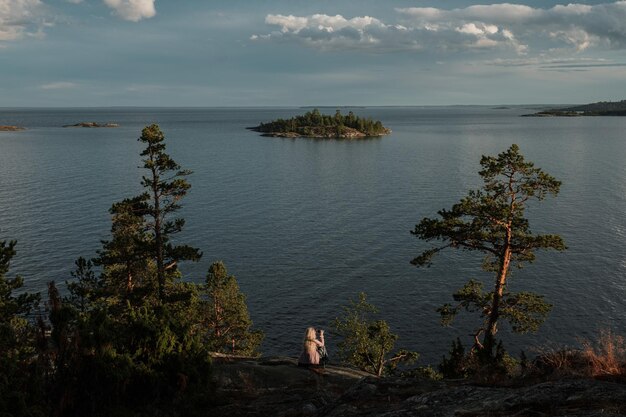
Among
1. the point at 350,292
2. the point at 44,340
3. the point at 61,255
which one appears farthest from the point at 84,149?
the point at 44,340

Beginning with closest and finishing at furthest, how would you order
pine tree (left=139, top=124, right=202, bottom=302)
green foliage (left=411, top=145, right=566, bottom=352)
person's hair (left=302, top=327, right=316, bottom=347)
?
person's hair (left=302, top=327, right=316, bottom=347) < green foliage (left=411, top=145, right=566, bottom=352) < pine tree (left=139, top=124, right=202, bottom=302)

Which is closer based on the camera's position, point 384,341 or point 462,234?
point 462,234

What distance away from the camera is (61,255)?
6719cm

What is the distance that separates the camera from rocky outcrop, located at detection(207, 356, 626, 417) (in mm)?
10529

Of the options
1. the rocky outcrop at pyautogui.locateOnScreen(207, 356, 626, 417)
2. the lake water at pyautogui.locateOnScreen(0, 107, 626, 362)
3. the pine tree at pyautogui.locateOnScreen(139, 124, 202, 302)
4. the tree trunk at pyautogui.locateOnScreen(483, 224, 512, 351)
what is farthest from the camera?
the lake water at pyautogui.locateOnScreen(0, 107, 626, 362)

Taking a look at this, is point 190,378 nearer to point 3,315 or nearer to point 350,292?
point 3,315

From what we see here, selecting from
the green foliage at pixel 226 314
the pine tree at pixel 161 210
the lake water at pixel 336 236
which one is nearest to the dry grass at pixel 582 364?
the pine tree at pixel 161 210

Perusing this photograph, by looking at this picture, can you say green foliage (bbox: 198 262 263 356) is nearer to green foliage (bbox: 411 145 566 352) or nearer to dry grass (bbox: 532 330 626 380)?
green foliage (bbox: 411 145 566 352)

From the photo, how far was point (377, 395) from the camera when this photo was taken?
14.2 m

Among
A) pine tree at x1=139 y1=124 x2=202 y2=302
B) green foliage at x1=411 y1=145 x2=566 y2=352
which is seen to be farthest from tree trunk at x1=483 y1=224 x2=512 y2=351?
pine tree at x1=139 y1=124 x2=202 y2=302

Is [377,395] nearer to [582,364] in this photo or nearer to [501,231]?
[582,364]

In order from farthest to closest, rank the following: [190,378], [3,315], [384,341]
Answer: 1. [384,341]
2. [3,315]
3. [190,378]

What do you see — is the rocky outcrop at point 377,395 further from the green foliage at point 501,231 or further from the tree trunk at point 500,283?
the tree trunk at point 500,283

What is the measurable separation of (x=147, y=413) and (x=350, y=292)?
46071 millimetres
